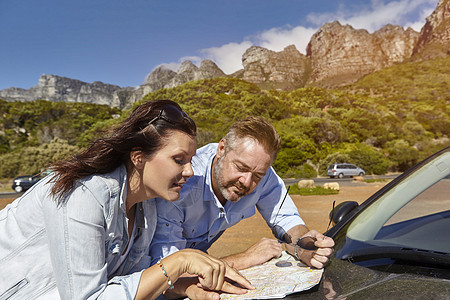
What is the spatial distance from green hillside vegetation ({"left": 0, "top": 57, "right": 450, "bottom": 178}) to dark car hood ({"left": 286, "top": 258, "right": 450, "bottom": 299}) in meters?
22.5

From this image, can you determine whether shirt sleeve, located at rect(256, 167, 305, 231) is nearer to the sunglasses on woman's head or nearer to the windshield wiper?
the windshield wiper

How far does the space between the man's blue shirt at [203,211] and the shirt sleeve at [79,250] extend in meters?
0.56

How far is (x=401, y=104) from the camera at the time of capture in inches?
2110

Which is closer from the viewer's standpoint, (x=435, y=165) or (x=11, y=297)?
(x=11, y=297)

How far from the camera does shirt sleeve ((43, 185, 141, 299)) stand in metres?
1.18

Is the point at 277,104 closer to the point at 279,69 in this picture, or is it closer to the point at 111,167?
the point at 111,167

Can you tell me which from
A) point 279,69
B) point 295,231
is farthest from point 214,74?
point 295,231

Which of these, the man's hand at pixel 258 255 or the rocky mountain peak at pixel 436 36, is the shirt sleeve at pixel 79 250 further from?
the rocky mountain peak at pixel 436 36

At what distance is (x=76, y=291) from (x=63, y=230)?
204 mm

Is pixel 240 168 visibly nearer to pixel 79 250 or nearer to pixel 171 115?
pixel 171 115

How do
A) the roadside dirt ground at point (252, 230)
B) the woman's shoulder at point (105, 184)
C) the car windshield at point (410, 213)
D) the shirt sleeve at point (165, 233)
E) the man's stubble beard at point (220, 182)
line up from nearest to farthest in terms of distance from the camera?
the woman's shoulder at point (105, 184)
the car windshield at point (410, 213)
the shirt sleeve at point (165, 233)
the man's stubble beard at point (220, 182)
the roadside dirt ground at point (252, 230)

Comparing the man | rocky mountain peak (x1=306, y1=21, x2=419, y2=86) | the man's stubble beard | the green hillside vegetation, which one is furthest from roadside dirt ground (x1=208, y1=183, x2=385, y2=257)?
rocky mountain peak (x1=306, y1=21, x2=419, y2=86)

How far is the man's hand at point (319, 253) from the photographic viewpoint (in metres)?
1.46

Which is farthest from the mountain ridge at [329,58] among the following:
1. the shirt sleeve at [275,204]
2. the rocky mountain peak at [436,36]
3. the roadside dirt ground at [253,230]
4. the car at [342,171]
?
the shirt sleeve at [275,204]
